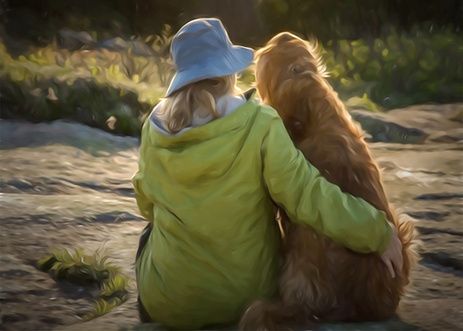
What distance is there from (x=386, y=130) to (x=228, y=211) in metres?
3.40

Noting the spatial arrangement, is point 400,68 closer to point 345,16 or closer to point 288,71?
point 345,16

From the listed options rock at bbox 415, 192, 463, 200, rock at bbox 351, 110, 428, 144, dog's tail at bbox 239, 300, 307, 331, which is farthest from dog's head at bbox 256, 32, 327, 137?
rock at bbox 351, 110, 428, 144

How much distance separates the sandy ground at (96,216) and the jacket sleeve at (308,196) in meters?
0.33

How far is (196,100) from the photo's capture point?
288cm

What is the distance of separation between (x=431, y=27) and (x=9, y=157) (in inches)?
120

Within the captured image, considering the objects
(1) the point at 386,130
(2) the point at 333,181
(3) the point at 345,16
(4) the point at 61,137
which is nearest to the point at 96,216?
(4) the point at 61,137

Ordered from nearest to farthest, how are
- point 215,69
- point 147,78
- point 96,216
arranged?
point 215,69
point 96,216
point 147,78

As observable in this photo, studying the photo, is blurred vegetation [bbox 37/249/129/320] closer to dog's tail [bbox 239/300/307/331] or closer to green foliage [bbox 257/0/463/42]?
dog's tail [bbox 239/300/307/331]

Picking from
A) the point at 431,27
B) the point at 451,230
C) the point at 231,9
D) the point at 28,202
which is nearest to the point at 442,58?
the point at 431,27

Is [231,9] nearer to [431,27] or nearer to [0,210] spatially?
[431,27]

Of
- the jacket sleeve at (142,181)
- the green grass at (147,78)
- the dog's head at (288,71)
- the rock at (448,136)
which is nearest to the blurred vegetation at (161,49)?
the green grass at (147,78)

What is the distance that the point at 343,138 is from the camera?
9.96ft

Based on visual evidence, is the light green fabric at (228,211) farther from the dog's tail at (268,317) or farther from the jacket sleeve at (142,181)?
the dog's tail at (268,317)

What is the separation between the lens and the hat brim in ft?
9.36
